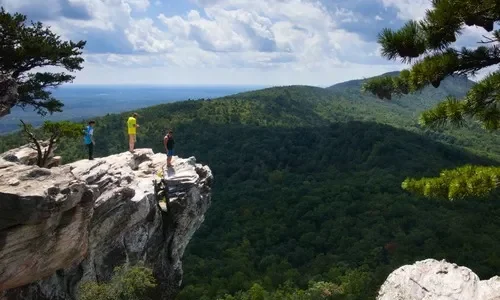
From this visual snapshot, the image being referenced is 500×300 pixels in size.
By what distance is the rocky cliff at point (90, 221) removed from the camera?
44.9 ft

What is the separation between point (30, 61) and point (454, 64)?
1819 cm

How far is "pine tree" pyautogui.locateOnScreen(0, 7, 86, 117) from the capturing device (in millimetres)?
16641

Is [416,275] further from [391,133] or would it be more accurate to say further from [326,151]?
[391,133]

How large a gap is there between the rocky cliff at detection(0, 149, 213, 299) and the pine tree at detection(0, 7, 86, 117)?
9.77 ft

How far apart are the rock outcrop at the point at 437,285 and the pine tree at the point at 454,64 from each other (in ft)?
15.7

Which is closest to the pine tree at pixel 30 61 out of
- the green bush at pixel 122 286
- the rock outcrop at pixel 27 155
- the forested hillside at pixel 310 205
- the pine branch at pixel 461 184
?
the rock outcrop at pixel 27 155

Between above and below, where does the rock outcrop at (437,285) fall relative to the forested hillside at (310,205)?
above

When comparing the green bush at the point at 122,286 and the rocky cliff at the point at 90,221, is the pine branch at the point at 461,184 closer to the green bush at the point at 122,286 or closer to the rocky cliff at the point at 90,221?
the rocky cliff at the point at 90,221

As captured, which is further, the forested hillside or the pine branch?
the forested hillside

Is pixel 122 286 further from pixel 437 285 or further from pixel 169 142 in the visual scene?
pixel 437 285

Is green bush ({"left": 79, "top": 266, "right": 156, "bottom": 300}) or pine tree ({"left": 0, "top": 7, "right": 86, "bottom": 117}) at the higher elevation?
pine tree ({"left": 0, "top": 7, "right": 86, "bottom": 117})

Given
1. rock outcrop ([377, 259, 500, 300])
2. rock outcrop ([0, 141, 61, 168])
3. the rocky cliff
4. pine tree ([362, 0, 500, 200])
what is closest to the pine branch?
pine tree ([362, 0, 500, 200])

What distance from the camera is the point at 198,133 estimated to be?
400ft

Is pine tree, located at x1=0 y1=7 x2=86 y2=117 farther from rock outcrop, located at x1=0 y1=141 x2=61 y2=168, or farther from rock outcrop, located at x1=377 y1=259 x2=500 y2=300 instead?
rock outcrop, located at x1=377 y1=259 x2=500 y2=300
